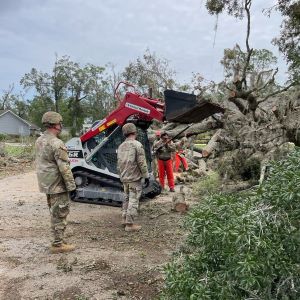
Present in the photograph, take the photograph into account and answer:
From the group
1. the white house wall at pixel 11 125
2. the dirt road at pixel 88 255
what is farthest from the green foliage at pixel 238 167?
the white house wall at pixel 11 125

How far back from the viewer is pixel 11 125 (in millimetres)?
76625

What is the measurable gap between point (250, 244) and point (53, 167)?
13.5 ft

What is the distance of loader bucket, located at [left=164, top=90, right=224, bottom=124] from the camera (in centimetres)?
747

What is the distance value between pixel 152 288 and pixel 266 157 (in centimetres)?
425

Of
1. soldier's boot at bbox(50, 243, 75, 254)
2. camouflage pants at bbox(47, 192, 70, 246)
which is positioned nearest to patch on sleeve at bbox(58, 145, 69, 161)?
camouflage pants at bbox(47, 192, 70, 246)

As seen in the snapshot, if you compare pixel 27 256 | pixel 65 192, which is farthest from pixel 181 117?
pixel 27 256

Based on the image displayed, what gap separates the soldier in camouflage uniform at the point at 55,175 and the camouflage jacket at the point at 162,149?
4948mm

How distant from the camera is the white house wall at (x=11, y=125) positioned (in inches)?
2960

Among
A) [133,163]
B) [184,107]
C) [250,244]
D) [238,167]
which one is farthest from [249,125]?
[250,244]

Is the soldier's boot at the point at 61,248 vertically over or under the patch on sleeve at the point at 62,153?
under

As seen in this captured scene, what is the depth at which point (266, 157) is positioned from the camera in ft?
27.2

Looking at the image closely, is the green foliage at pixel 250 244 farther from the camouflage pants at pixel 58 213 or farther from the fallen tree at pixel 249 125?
the fallen tree at pixel 249 125

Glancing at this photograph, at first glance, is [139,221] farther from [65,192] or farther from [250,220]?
[250,220]

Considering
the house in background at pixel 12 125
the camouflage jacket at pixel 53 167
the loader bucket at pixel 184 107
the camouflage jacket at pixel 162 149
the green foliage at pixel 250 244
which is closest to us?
the green foliage at pixel 250 244
